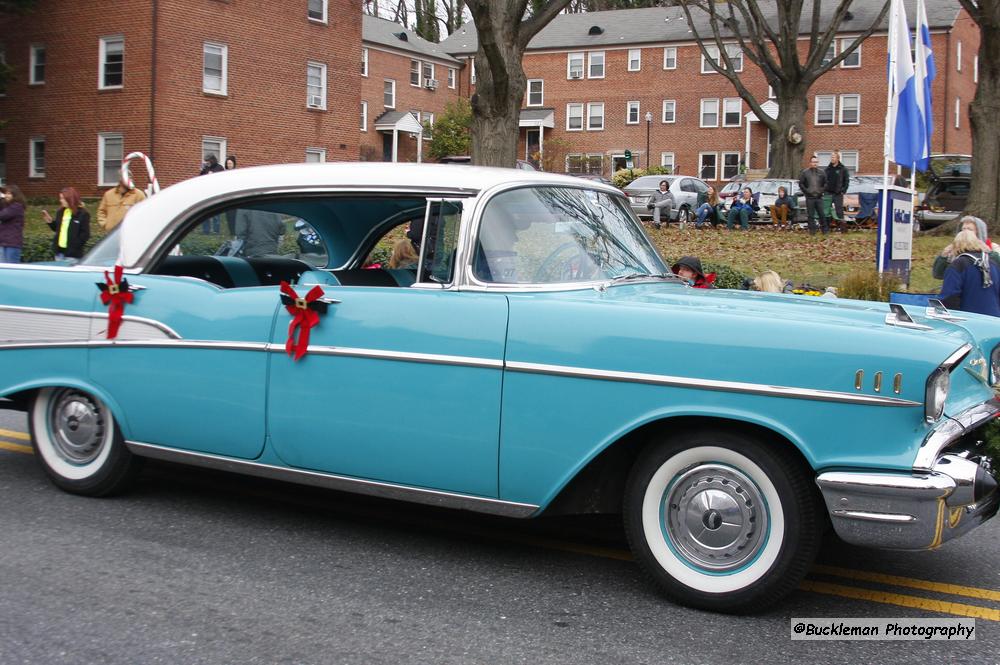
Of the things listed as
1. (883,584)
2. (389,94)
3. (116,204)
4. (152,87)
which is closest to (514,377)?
(883,584)

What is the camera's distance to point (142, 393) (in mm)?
5348

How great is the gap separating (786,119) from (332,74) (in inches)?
653

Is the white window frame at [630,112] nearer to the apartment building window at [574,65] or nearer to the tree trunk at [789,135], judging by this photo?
the apartment building window at [574,65]

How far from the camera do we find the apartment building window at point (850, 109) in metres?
53.3

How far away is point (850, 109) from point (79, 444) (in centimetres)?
5312

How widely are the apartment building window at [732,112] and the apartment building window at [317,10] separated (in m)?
25.0

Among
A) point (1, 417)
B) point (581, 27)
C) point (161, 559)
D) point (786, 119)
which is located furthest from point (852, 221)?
point (581, 27)

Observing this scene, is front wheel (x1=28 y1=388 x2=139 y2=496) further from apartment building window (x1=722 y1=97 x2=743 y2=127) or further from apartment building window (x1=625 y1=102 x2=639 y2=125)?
apartment building window (x1=625 y1=102 x2=639 y2=125)

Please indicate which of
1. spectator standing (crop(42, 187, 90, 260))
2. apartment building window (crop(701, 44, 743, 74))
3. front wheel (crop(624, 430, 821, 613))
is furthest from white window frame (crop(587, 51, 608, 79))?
front wheel (crop(624, 430, 821, 613))

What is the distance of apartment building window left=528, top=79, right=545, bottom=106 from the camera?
6028cm

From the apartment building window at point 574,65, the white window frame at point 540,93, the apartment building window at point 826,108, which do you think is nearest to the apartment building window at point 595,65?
the apartment building window at point 574,65

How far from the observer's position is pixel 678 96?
187 feet

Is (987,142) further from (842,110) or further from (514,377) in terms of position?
(842,110)

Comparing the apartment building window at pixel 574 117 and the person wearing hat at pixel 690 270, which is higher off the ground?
the apartment building window at pixel 574 117
